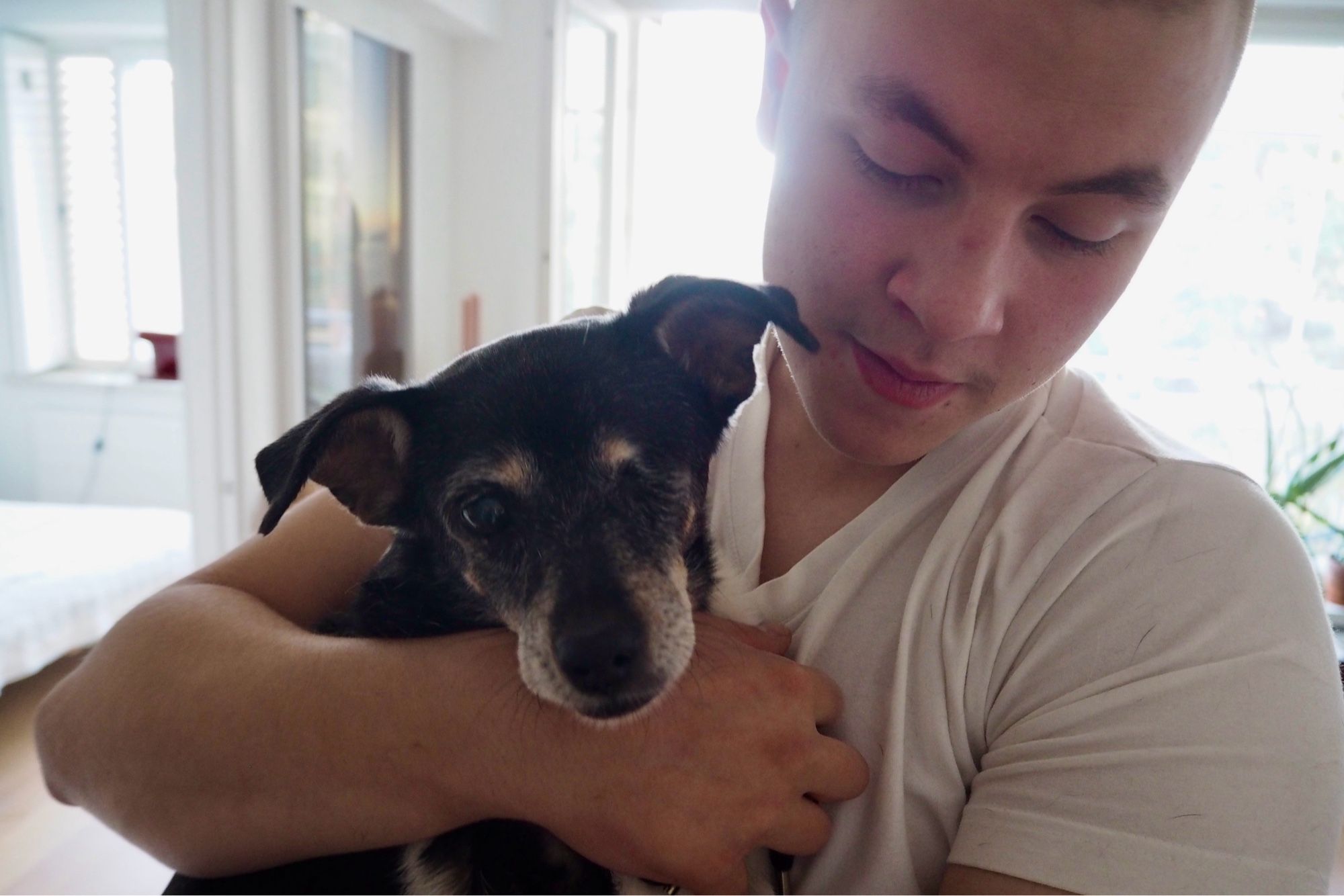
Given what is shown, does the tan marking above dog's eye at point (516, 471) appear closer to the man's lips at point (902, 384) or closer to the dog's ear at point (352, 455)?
the dog's ear at point (352, 455)

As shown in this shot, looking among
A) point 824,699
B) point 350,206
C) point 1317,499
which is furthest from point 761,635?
point 1317,499

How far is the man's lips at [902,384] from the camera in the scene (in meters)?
1.00

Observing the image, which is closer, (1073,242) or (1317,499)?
(1073,242)

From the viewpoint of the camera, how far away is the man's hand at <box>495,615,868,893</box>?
35.1 inches

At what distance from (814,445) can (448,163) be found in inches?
153

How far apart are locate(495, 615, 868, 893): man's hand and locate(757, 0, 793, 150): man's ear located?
2.47 ft

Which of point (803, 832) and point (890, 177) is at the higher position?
point (890, 177)

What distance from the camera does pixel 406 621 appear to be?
123 cm

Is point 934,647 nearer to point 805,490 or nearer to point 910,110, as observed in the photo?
point 805,490

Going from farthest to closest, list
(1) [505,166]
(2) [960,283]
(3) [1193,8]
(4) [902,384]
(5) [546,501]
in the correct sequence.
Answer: (1) [505,166] → (5) [546,501] → (4) [902,384] → (2) [960,283] → (3) [1193,8]

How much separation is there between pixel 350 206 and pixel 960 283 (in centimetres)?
317

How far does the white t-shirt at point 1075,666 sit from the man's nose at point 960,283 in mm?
199

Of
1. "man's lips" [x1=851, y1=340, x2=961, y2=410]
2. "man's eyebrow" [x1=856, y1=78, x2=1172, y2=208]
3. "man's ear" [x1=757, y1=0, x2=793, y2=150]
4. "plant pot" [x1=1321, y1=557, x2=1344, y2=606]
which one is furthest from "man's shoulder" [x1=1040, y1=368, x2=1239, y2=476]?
"plant pot" [x1=1321, y1=557, x2=1344, y2=606]

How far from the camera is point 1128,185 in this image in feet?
2.75
